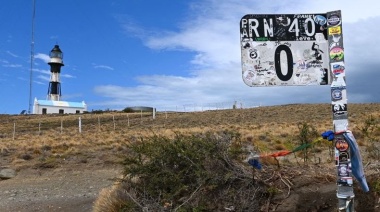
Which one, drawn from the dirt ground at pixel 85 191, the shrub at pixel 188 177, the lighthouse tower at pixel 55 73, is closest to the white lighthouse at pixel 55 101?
the lighthouse tower at pixel 55 73

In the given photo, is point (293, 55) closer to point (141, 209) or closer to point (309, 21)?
point (309, 21)

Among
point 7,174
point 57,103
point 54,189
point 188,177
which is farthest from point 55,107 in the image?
point 188,177

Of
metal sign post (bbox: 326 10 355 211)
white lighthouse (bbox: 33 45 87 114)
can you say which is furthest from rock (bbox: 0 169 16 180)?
white lighthouse (bbox: 33 45 87 114)

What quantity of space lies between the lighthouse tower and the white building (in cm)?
292

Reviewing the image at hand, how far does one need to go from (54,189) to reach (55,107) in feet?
235

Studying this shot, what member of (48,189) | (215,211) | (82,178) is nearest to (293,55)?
(215,211)

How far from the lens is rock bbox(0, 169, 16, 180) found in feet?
54.6

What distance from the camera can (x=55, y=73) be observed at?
284ft

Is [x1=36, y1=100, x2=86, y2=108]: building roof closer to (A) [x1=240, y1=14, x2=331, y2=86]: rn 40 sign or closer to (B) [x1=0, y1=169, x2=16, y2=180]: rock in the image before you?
(B) [x1=0, y1=169, x2=16, y2=180]: rock

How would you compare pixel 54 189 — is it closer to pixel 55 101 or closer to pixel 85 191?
pixel 85 191

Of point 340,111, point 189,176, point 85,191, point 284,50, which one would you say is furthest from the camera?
point 85,191

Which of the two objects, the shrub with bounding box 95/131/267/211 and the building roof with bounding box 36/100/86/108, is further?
the building roof with bounding box 36/100/86/108

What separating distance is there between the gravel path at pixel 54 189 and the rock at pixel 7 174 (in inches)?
8.0

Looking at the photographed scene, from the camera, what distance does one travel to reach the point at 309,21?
170 inches
